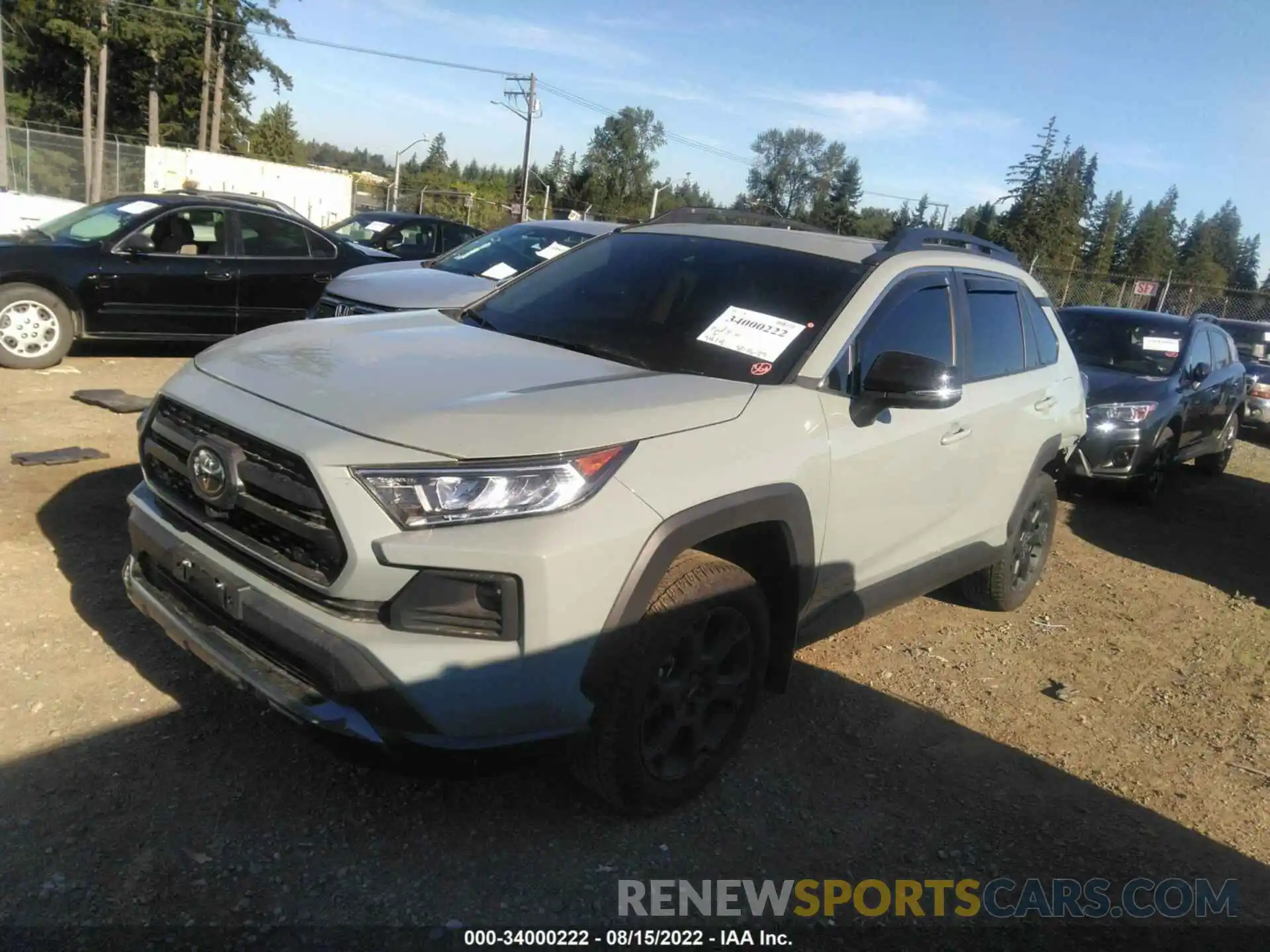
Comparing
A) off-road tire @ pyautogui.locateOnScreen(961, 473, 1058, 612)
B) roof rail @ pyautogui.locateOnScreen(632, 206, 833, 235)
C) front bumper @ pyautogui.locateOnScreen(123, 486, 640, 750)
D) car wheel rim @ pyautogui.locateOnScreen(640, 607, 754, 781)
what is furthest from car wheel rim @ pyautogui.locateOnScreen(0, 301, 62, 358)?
off-road tire @ pyautogui.locateOnScreen(961, 473, 1058, 612)

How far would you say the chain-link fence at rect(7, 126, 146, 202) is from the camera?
2709cm

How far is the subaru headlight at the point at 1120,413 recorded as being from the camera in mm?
7941

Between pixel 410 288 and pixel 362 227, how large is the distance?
8068 mm

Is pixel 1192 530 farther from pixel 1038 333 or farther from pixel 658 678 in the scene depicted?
pixel 658 678

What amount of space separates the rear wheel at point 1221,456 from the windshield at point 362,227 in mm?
10702

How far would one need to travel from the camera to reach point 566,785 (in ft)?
10.3

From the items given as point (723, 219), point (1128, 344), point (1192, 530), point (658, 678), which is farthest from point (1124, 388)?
point (658, 678)

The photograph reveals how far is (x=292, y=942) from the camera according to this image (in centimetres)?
239

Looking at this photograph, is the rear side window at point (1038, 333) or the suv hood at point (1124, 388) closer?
the rear side window at point (1038, 333)

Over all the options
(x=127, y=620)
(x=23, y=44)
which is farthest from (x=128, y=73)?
(x=127, y=620)

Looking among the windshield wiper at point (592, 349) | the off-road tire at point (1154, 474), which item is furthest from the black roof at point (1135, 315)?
the windshield wiper at point (592, 349)

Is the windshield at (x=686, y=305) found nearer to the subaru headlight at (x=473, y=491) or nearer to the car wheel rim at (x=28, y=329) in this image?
the subaru headlight at (x=473, y=491)

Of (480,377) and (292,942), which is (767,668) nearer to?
(480,377)

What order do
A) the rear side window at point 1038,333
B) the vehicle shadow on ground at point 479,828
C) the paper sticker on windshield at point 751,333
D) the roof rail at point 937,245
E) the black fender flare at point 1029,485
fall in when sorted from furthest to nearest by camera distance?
the rear side window at point 1038,333 < the black fender flare at point 1029,485 < the roof rail at point 937,245 < the paper sticker on windshield at point 751,333 < the vehicle shadow on ground at point 479,828
